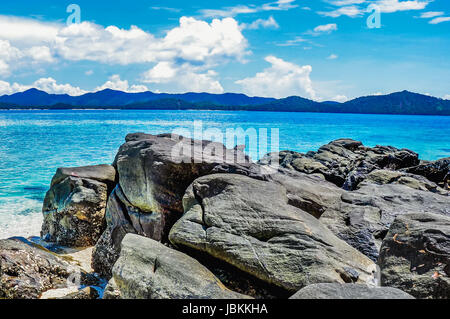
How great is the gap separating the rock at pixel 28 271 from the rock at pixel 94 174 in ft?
11.0

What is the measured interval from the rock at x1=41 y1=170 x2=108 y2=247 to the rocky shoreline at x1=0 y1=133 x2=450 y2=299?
3 cm

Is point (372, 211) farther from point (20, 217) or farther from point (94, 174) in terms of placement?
point (20, 217)

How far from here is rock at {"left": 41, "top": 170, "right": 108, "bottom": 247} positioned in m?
11.5

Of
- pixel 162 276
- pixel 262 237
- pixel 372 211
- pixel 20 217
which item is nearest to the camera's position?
pixel 162 276

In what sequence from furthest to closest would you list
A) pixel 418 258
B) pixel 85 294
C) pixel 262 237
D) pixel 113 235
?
pixel 113 235
pixel 85 294
pixel 262 237
pixel 418 258

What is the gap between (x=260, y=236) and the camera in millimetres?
6996

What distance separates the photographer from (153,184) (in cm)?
941

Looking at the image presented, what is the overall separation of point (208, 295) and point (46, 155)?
36.0m

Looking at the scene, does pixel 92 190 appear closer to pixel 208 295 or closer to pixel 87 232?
pixel 87 232

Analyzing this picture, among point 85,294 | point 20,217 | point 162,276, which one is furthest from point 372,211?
point 20,217

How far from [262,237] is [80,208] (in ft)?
23.1

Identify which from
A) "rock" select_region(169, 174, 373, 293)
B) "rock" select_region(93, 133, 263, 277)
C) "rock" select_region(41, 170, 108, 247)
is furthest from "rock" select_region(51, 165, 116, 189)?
"rock" select_region(169, 174, 373, 293)

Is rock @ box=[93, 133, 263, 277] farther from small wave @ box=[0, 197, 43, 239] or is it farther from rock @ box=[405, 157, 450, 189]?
rock @ box=[405, 157, 450, 189]
